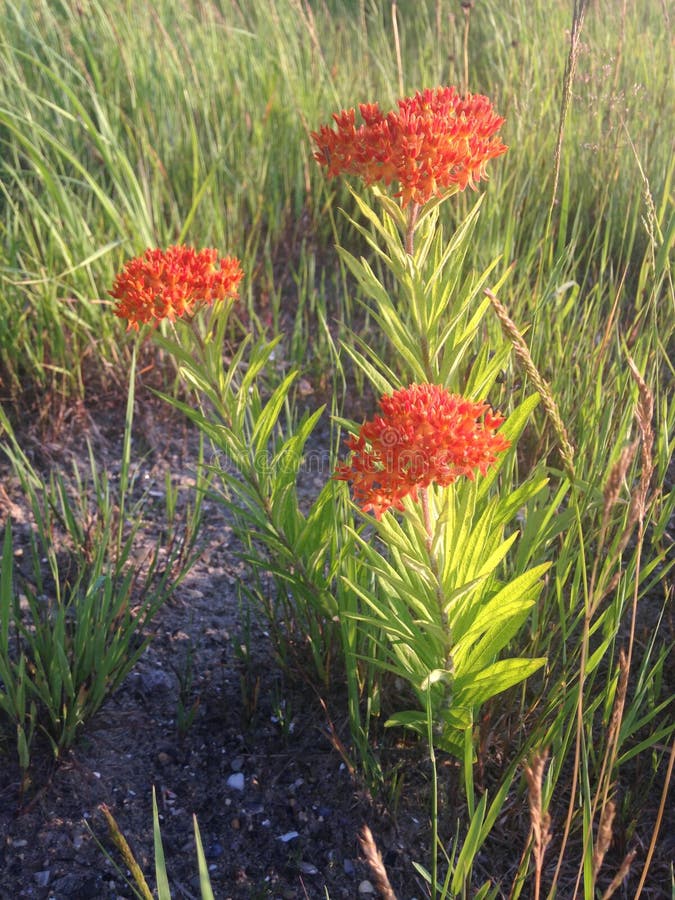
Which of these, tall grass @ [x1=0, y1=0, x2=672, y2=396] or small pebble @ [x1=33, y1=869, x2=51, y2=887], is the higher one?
tall grass @ [x1=0, y1=0, x2=672, y2=396]

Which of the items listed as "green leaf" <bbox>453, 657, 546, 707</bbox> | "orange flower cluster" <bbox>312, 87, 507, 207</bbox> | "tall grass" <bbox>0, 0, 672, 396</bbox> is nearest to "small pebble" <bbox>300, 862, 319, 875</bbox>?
"green leaf" <bbox>453, 657, 546, 707</bbox>

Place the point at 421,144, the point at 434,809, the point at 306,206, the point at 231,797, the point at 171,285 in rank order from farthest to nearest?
the point at 306,206
the point at 231,797
the point at 171,285
the point at 421,144
the point at 434,809

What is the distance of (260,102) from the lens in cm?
326

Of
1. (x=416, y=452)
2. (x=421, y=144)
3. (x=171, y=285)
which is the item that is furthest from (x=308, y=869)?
(x=421, y=144)

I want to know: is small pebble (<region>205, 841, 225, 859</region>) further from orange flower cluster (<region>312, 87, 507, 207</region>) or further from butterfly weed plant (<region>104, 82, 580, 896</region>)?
orange flower cluster (<region>312, 87, 507, 207</region>)

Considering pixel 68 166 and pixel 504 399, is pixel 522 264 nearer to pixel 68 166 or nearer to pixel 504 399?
pixel 504 399

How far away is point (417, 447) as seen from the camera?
100 centimetres

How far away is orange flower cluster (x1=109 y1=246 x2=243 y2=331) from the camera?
1320 millimetres

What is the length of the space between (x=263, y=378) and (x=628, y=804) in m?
1.60

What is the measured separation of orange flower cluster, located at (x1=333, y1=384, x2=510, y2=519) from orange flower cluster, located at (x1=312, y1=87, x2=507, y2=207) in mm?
372

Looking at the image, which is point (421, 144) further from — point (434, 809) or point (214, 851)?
point (214, 851)

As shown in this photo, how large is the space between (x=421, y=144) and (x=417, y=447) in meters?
0.50

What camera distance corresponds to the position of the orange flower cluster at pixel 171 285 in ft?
4.33

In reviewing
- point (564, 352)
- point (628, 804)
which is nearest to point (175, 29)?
point (564, 352)
